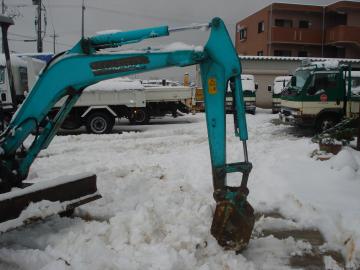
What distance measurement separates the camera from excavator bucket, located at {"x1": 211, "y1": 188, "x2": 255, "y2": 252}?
3943mm

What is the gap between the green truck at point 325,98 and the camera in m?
12.8

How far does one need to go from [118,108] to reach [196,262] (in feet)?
37.8

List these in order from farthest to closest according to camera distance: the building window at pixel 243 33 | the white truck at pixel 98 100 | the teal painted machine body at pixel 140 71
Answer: the building window at pixel 243 33 < the white truck at pixel 98 100 < the teal painted machine body at pixel 140 71

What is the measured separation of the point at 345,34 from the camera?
107 feet

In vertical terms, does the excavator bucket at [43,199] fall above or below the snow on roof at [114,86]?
below

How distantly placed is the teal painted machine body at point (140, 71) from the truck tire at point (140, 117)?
11.2m

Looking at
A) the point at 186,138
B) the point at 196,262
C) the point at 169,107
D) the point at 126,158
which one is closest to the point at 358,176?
the point at 196,262

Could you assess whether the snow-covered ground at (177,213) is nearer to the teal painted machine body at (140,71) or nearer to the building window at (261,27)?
the teal painted machine body at (140,71)

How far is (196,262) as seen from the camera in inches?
152

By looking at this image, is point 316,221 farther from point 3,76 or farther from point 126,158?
Result: point 3,76

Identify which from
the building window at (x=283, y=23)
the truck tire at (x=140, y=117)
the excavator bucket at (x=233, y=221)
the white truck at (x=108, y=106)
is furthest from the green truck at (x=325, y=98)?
the building window at (x=283, y=23)

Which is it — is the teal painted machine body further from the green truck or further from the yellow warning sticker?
the green truck

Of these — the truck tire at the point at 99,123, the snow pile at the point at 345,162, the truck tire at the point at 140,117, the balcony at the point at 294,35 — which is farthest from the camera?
the balcony at the point at 294,35

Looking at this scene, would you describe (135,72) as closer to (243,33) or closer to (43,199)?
(43,199)
